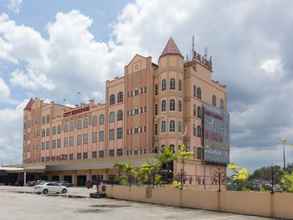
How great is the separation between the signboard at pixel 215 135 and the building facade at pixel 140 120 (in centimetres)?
95

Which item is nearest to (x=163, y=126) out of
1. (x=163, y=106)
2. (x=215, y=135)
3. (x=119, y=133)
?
(x=163, y=106)

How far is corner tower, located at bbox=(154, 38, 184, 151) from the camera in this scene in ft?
241

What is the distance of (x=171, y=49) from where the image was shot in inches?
2955

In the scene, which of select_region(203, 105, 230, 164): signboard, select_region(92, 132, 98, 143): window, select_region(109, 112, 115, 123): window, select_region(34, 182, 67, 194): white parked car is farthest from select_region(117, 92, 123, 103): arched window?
select_region(34, 182, 67, 194): white parked car

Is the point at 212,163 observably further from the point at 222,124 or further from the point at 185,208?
the point at 185,208

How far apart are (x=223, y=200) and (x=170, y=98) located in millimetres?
43204

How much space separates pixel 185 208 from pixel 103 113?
56.0 m

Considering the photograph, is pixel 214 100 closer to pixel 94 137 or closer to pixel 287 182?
pixel 94 137

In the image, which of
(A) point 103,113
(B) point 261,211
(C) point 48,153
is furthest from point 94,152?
(B) point 261,211

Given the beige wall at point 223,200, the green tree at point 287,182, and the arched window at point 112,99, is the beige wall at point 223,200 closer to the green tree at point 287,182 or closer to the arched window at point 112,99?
the green tree at point 287,182

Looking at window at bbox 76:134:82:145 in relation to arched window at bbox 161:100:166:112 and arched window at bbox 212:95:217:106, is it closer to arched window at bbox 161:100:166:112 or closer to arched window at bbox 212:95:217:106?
arched window at bbox 161:100:166:112

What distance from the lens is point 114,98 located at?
8531 cm

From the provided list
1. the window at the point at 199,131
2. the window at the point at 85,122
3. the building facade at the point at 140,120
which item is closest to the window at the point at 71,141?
the building facade at the point at 140,120

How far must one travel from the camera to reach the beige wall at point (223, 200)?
2752 cm
